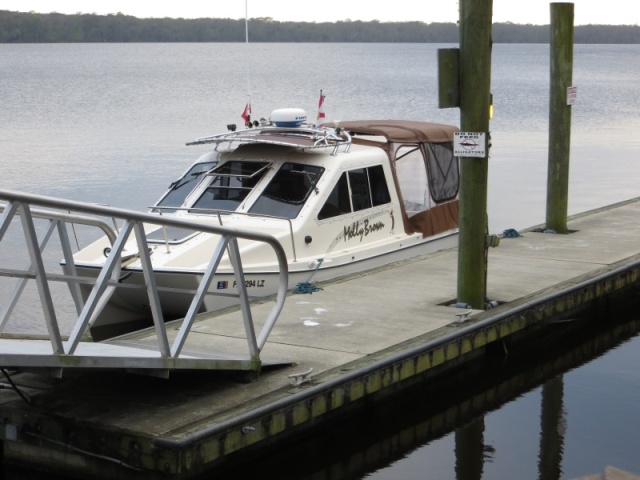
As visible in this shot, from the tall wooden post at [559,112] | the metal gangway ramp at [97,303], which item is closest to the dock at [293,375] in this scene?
the metal gangway ramp at [97,303]

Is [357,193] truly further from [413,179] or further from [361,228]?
[413,179]

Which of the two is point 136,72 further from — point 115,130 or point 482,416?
point 482,416

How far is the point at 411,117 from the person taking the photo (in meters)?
46.8

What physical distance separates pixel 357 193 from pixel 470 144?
3059 mm

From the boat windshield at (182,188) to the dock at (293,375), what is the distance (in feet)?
7.88

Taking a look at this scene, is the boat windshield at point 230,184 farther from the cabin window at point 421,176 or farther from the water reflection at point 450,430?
the water reflection at point 450,430

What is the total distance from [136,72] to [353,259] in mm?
88626

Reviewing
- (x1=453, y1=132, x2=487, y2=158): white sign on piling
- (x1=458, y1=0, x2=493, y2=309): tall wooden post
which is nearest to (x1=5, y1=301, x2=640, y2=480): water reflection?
(x1=458, y1=0, x2=493, y2=309): tall wooden post

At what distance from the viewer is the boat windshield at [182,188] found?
1337 centimetres

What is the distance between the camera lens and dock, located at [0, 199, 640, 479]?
7703 millimetres

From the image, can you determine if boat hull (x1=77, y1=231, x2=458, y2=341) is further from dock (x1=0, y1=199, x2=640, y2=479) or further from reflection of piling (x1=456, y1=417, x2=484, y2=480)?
reflection of piling (x1=456, y1=417, x2=484, y2=480)

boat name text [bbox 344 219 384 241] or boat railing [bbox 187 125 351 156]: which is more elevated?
boat railing [bbox 187 125 351 156]

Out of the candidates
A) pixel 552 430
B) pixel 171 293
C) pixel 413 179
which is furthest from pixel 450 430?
pixel 413 179

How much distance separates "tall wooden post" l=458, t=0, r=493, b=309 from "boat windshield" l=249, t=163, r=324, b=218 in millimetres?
2551
